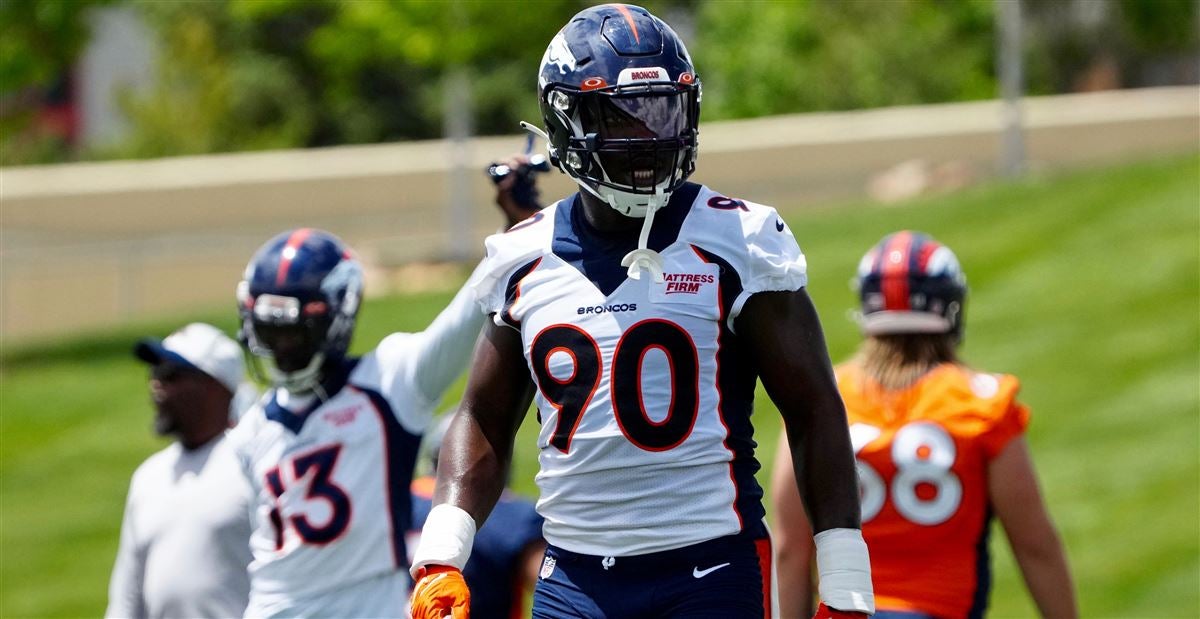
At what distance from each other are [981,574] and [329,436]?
2073mm

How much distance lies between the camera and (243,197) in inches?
1091

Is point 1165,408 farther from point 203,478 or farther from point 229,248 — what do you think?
point 229,248

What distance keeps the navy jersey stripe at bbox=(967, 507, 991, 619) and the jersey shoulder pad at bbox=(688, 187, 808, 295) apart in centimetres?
176

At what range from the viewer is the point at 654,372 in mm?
4031

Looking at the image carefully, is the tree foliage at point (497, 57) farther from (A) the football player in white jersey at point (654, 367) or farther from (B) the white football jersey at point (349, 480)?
(A) the football player in white jersey at point (654, 367)

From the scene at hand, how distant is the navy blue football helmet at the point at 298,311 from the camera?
584cm

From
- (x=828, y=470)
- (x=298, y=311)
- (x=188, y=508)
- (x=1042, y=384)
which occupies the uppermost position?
(x=298, y=311)

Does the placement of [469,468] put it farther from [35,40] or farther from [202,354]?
[35,40]

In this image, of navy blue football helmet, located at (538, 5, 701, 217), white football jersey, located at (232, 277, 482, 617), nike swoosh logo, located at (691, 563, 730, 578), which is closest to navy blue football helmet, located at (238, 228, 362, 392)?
white football jersey, located at (232, 277, 482, 617)

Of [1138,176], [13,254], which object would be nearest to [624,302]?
[1138,176]

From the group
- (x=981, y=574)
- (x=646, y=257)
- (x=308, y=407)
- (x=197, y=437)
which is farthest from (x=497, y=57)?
(x=646, y=257)

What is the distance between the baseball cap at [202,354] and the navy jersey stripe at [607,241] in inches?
115

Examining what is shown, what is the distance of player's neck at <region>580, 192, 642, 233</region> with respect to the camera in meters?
4.19

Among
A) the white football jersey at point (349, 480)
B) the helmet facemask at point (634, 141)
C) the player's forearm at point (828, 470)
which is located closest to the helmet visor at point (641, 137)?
the helmet facemask at point (634, 141)
